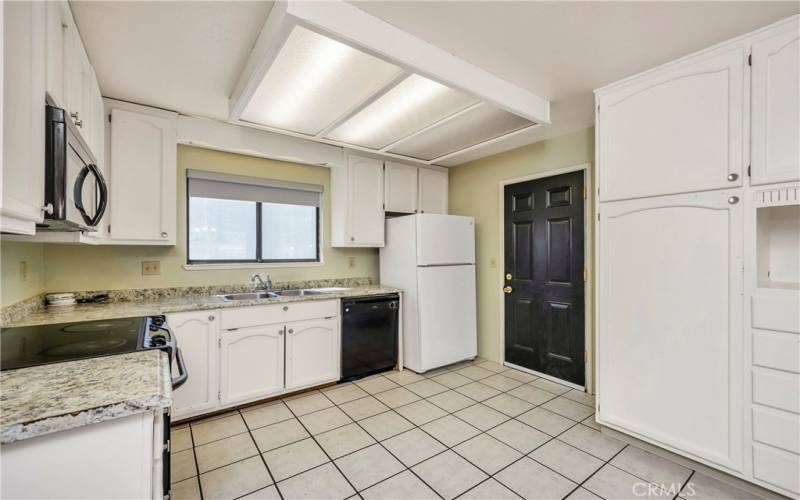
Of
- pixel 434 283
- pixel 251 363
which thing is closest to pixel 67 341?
pixel 251 363

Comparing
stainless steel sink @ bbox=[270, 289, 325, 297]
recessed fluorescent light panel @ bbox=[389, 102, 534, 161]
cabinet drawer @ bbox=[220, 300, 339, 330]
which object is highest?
recessed fluorescent light panel @ bbox=[389, 102, 534, 161]

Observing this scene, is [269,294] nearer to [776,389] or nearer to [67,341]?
[67,341]

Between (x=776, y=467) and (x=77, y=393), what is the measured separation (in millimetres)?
2857

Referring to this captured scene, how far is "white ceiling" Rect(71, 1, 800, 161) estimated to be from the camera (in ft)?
5.27

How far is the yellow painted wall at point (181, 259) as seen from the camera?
249cm

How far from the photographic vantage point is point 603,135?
227 cm

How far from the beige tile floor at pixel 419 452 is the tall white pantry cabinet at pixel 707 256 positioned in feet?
1.02

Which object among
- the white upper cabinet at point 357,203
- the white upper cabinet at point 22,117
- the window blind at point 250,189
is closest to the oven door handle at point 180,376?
the white upper cabinet at point 22,117

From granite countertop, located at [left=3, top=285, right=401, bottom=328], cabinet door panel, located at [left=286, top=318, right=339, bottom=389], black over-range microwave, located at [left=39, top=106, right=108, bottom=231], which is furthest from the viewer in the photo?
cabinet door panel, located at [left=286, top=318, right=339, bottom=389]

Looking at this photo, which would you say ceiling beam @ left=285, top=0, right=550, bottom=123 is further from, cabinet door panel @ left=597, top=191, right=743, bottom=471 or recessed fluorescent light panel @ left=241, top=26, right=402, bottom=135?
cabinet door panel @ left=597, top=191, right=743, bottom=471

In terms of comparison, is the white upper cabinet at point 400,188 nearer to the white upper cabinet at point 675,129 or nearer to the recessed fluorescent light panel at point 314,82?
the recessed fluorescent light panel at point 314,82

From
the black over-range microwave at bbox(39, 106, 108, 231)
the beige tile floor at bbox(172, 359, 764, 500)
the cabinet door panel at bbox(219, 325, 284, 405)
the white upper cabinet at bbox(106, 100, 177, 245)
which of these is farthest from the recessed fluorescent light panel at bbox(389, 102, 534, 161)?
the beige tile floor at bbox(172, 359, 764, 500)

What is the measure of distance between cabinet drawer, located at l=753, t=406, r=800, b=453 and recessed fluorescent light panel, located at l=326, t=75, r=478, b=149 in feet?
7.45

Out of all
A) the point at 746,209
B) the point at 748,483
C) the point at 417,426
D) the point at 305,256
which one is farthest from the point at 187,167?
the point at 748,483
